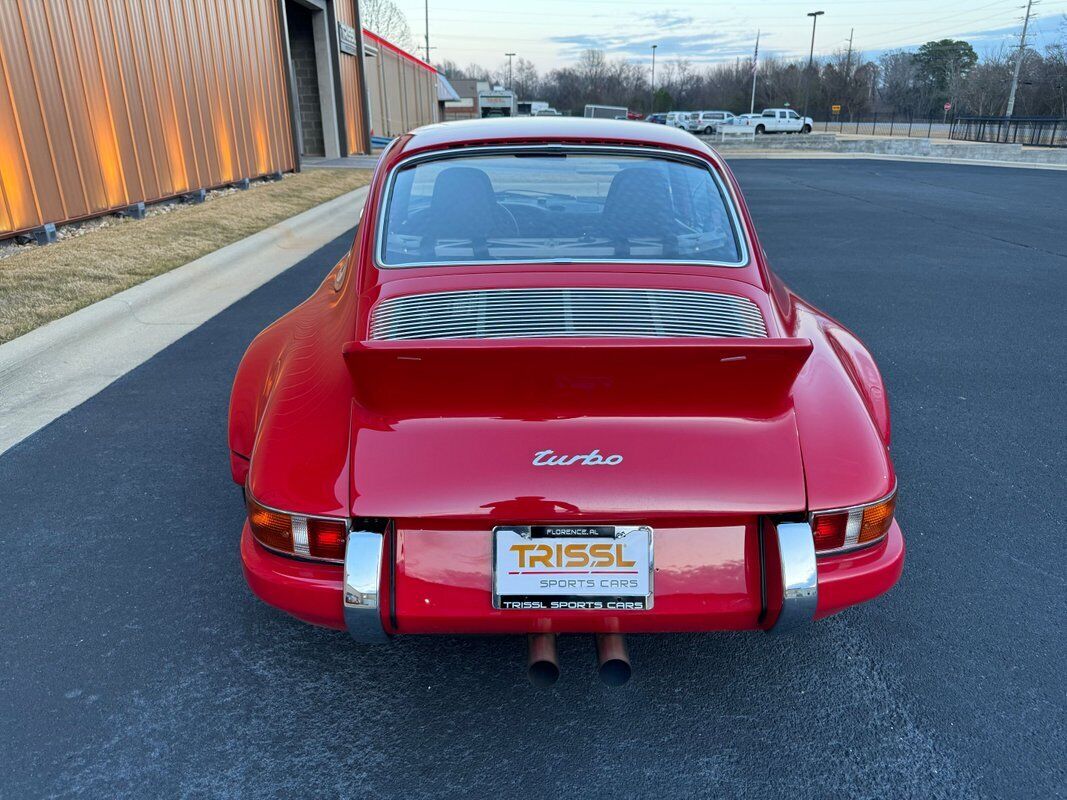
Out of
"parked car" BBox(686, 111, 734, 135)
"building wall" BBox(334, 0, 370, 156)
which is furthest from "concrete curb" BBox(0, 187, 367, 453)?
"parked car" BBox(686, 111, 734, 135)

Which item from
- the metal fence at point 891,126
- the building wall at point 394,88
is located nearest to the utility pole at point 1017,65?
the metal fence at point 891,126

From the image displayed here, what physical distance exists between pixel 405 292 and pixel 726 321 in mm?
1037

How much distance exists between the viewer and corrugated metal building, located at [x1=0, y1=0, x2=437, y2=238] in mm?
8344

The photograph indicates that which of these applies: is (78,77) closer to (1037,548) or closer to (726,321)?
(726,321)

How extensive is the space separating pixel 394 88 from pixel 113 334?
36.2 m

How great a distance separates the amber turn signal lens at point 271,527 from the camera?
2.02m

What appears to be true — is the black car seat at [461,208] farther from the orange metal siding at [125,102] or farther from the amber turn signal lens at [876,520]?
the orange metal siding at [125,102]

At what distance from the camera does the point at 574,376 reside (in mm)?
1915

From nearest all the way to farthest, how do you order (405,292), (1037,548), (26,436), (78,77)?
(405,292)
(1037,548)
(26,436)
(78,77)

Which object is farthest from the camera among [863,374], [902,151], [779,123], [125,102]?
[779,123]

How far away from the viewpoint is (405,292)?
2.48 meters

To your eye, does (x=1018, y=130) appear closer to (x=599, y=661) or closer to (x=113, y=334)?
(x=113, y=334)

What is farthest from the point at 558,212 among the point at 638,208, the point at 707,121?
the point at 707,121

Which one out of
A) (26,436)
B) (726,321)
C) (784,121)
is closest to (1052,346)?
(726,321)
